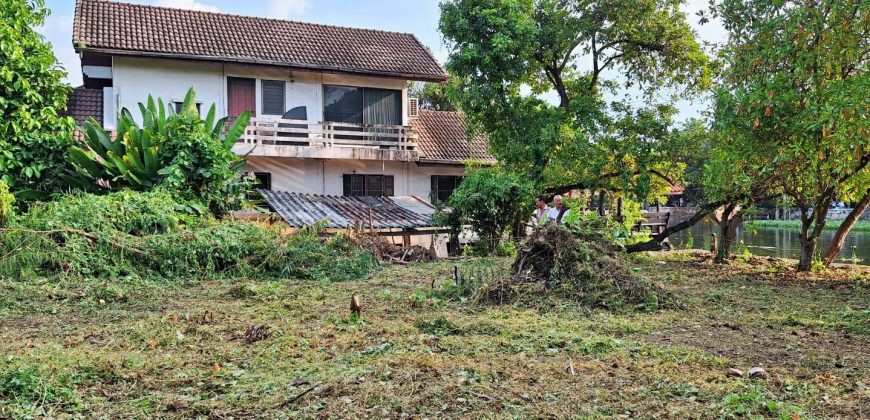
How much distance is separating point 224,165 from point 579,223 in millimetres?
7501

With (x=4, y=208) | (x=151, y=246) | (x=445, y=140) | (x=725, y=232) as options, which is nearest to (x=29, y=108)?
(x=4, y=208)

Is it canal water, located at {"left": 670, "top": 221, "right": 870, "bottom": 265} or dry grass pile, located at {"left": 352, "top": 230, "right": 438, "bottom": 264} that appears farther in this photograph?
canal water, located at {"left": 670, "top": 221, "right": 870, "bottom": 265}

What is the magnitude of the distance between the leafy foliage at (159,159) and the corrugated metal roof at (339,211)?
207 centimetres

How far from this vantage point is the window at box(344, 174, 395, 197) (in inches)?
802

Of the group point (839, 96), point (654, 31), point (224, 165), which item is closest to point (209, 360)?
point (839, 96)

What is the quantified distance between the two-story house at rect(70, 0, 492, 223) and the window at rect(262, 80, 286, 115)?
0.03m

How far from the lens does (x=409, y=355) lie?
546 cm

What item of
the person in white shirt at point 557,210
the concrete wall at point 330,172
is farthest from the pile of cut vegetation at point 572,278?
the concrete wall at point 330,172

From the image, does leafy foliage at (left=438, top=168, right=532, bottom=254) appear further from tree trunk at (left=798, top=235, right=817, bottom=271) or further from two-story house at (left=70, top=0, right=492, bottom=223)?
tree trunk at (left=798, top=235, right=817, bottom=271)

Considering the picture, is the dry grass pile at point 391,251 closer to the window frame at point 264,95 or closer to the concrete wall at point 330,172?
the concrete wall at point 330,172

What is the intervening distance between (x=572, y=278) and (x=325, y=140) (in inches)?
478

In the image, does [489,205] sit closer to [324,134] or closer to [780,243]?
[324,134]

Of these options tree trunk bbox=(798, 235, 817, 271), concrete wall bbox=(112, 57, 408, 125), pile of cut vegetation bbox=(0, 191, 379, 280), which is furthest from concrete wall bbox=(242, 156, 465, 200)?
tree trunk bbox=(798, 235, 817, 271)

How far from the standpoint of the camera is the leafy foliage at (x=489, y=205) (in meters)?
14.6
